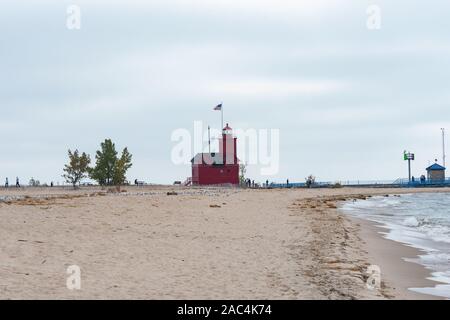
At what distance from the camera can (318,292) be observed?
391 inches

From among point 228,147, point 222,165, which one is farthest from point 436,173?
point 222,165

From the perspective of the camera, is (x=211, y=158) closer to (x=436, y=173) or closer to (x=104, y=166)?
Answer: (x=104, y=166)

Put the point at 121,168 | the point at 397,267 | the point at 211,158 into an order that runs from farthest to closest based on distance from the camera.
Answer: the point at 211,158 < the point at 121,168 < the point at 397,267

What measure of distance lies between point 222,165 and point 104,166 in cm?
1867

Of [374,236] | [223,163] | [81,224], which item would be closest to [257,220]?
[374,236]

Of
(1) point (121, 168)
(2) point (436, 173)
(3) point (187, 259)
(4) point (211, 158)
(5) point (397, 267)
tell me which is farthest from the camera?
(2) point (436, 173)

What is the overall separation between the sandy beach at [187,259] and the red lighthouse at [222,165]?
200ft

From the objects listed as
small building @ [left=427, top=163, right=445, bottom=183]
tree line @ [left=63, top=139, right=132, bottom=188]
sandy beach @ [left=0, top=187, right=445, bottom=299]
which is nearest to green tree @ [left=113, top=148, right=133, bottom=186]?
tree line @ [left=63, top=139, right=132, bottom=188]

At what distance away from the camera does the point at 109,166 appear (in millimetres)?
73250

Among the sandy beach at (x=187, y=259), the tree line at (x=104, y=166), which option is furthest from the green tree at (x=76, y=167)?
the sandy beach at (x=187, y=259)

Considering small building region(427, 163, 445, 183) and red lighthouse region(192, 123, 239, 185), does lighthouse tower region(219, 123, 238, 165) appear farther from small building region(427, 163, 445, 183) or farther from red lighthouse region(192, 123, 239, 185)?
small building region(427, 163, 445, 183)
